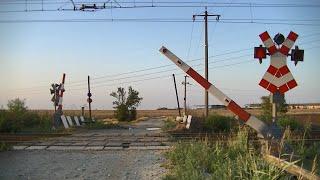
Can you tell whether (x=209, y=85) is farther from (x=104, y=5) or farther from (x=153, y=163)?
(x=104, y=5)

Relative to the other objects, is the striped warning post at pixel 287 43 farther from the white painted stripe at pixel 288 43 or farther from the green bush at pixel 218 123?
the green bush at pixel 218 123

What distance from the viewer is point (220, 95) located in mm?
11102

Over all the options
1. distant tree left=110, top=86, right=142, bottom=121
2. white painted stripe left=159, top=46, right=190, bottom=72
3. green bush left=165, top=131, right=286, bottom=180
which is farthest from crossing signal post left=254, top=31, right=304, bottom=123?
distant tree left=110, top=86, right=142, bottom=121

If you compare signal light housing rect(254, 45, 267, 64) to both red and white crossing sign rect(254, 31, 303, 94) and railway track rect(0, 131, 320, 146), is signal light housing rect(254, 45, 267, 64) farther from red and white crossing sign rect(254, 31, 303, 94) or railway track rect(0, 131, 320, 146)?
railway track rect(0, 131, 320, 146)

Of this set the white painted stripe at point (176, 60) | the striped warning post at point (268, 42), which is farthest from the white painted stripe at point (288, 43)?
the white painted stripe at point (176, 60)

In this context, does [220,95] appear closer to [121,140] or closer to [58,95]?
[121,140]

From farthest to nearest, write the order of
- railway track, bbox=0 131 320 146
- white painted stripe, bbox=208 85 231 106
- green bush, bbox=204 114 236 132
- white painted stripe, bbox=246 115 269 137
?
green bush, bbox=204 114 236 132
railway track, bbox=0 131 320 146
white painted stripe, bbox=208 85 231 106
white painted stripe, bbox=246 115 269 137

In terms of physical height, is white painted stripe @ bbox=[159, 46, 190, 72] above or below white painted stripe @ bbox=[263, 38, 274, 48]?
below

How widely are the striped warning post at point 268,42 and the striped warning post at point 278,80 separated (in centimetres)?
37

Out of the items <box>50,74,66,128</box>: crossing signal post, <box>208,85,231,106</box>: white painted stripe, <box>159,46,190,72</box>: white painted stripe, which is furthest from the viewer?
<box>50,74,66,128</box>: crossing signal post

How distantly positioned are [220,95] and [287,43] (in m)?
1.85

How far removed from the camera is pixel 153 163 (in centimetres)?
1163

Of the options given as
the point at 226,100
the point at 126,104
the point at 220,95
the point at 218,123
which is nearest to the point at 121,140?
the point at 218,123

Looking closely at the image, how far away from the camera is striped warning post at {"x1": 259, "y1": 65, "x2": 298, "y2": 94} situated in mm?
11070
